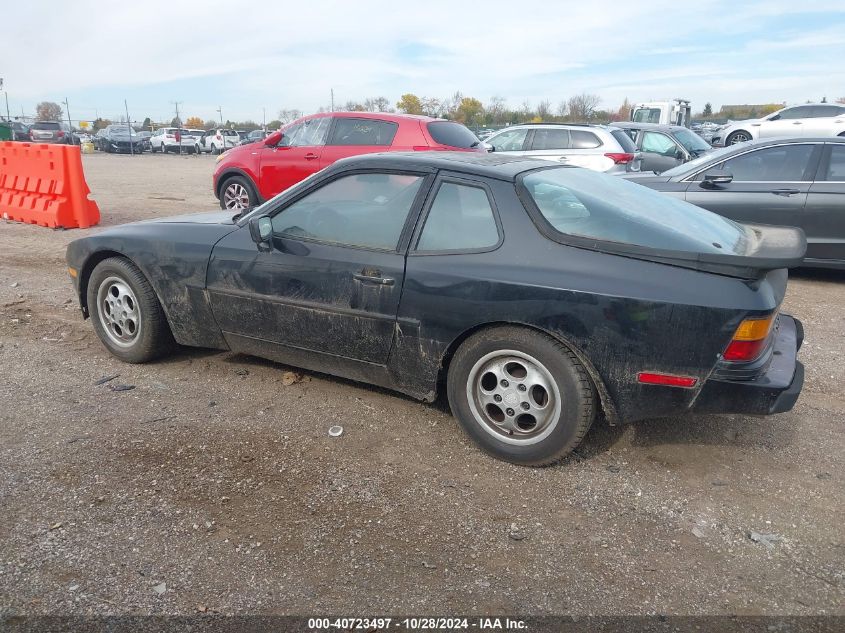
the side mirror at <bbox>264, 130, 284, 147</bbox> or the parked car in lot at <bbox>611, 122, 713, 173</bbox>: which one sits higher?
the side mirror at <bbox>264, 130, 284, 147</bbox>

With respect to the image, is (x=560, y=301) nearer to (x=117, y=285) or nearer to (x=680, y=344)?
(x=680, y=344)

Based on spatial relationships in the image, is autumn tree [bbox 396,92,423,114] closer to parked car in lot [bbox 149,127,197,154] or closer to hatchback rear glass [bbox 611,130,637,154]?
parked car in lot [bbox 149,127,197,154]

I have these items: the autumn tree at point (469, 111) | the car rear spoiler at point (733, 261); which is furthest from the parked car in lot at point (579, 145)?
the autumn tree at point (469, 111)

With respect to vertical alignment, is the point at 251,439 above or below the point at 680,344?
below

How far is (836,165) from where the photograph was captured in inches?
266

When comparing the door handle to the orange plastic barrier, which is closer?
the door handle

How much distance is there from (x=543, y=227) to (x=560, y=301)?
390 millimetres

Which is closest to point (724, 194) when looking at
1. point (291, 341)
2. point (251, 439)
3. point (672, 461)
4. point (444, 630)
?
point (672, 461)

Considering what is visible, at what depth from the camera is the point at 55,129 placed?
33625mm

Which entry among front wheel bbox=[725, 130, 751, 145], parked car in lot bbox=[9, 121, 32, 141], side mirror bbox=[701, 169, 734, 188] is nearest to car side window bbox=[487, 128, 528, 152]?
side mirror bbox=[701, 169, 734, 188]

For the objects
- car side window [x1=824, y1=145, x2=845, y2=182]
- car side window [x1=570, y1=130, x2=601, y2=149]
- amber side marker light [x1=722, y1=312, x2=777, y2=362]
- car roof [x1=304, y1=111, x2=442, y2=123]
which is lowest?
amber side marker light [x1=722, y1=312, x2=777, y2=362]

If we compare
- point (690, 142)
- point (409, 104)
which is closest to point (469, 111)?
point (409, 104)

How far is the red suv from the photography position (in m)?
9.58

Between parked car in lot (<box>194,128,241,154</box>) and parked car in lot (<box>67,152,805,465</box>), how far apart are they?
35628 millimetres
